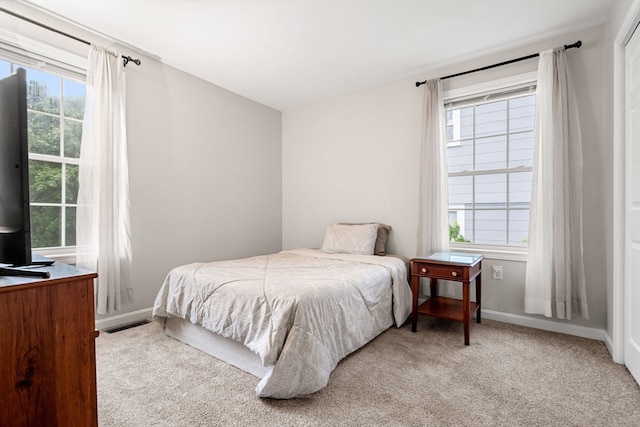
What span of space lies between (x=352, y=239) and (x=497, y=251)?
1393 mm

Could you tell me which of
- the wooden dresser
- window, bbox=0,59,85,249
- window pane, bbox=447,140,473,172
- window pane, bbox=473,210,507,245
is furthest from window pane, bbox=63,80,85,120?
window pane, bbox=473,210,507,245

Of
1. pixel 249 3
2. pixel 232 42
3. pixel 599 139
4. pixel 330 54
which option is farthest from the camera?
pixel 330 54

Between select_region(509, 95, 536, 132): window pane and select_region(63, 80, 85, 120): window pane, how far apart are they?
385 centimetres

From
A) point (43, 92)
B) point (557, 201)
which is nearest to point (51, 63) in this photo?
point (43, 92)

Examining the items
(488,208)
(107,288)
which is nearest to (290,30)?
(488,208)

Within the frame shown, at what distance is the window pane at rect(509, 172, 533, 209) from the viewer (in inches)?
110

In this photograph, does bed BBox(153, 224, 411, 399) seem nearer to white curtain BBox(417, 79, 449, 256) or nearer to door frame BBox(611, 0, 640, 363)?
white curtain BBox(417, 79, 449, 256)

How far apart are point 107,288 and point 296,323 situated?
6.06 ft

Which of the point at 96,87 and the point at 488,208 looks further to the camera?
the point at 488,208

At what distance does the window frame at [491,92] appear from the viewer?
2740 mm

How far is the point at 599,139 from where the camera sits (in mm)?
2418

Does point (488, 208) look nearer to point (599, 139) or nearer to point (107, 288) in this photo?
point (599, 139)

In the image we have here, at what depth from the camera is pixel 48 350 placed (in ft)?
3.24

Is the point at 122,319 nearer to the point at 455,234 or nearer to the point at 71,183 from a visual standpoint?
the point at 71,183
